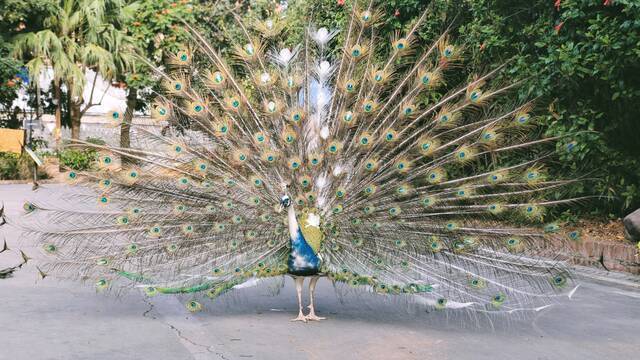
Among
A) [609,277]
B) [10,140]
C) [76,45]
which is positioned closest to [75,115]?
[76,45]

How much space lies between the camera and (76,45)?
110 feet

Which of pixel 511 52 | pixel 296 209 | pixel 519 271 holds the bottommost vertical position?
pixel 519 271

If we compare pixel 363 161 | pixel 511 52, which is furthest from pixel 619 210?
pixel 363 161

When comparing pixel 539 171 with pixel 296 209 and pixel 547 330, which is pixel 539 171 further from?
pixel 296 209

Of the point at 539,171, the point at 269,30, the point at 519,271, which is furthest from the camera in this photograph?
the point at 269,30

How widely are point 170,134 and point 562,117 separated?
6559 mm

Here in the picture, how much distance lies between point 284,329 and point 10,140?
74.3ft

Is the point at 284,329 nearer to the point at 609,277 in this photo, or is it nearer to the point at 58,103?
the point at 609,277

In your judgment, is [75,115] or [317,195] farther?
[75,115]

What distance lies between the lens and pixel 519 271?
6.75 metres

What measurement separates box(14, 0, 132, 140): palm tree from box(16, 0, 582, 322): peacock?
25920mm

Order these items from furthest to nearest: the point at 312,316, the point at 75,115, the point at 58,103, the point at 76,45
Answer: the point at 75,115, the point at 58,103, the point at 76,45, the point at 312,316

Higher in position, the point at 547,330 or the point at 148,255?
the point at 148,255

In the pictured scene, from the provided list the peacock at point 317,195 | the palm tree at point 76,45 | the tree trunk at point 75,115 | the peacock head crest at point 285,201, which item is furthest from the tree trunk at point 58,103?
the peacock head crest at point 285,201
